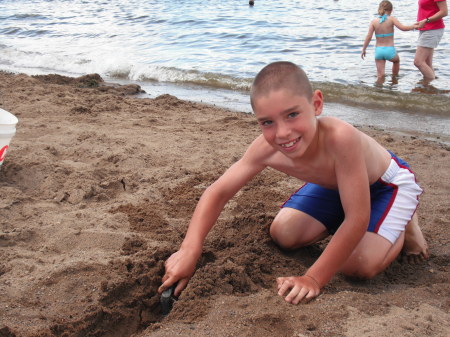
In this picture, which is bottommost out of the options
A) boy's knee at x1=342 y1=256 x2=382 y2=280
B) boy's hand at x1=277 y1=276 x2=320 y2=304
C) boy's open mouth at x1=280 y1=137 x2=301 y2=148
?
boy's knee at x1=342 y1=256 x2=382 y2=280

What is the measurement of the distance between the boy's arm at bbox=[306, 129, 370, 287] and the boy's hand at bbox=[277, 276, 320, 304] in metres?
0.05

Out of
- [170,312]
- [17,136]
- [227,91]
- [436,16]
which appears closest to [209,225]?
[170,312]

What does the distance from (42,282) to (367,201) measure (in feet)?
5.41

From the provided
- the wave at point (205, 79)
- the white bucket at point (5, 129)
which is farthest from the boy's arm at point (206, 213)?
the wave at point (205, 79)

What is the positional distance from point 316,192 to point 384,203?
420 millimetres

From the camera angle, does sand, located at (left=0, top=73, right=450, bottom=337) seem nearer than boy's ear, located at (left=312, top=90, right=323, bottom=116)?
Yes

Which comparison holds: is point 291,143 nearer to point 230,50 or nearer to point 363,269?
point 363,269

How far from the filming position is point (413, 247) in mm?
2857

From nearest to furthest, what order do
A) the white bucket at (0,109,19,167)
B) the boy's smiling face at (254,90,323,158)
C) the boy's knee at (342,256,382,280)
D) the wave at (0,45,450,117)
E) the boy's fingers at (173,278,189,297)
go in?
the boy's smiling face at (254,90,323,158) → the boy's fingers at (173,278,189,297) → the boy's knee at (342,256,382,280) → the white bucket at (0,109,19,167) → the wave at (0,45,450,117)

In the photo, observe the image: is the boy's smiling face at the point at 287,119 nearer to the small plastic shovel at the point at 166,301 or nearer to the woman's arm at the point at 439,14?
the small plastic shovel at the point at 166,301

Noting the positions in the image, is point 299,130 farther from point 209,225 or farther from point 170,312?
point 170,312

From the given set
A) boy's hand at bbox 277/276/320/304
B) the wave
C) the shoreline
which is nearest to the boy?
boy's hand at bbox 277/276/320/304

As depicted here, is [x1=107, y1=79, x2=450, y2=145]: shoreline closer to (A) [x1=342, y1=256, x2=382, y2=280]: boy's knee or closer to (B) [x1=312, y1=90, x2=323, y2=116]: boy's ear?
(A) [x1=342, y1=256, x2=382, y2=280]: boy's knee

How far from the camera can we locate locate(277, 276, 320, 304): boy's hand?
2.20 metres
